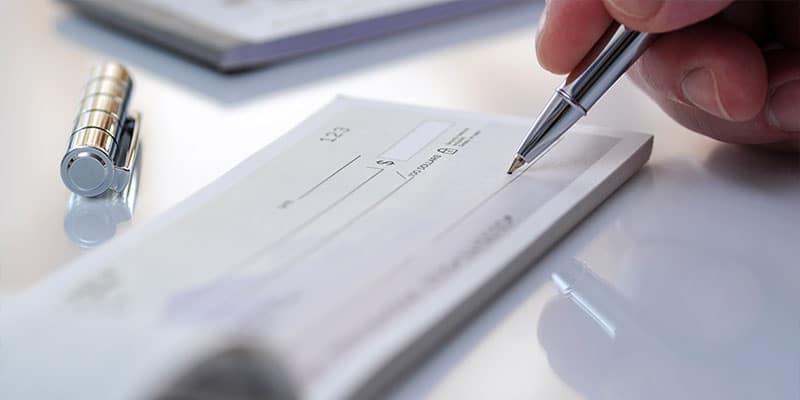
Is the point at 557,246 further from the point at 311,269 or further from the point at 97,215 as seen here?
the point at 97,215

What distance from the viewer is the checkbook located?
12.5 inches

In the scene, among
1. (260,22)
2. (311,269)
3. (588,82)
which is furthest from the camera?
(260,22)

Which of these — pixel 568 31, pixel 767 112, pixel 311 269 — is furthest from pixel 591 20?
pixel 311 269

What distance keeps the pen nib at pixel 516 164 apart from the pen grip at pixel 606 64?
1.9 inches

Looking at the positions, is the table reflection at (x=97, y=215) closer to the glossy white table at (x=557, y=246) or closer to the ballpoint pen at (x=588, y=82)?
the glossy white table at (x=557, y=246)

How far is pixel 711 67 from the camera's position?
49cm

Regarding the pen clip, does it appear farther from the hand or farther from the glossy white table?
the hand

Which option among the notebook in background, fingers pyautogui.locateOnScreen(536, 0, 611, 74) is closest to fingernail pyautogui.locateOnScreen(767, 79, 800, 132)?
fingers pyautogui.locateOnScreen(536, 0, 611, 74)

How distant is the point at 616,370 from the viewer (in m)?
0.35

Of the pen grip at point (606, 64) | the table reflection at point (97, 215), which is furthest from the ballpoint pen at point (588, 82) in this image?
the table reflection at point (97, 215)

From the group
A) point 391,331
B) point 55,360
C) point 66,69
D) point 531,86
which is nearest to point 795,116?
point 531,86

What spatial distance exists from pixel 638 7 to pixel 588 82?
49 mm

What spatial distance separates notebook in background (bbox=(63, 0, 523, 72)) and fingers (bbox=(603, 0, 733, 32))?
12.2 inches

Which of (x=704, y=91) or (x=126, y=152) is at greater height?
(x=126, y=152)
